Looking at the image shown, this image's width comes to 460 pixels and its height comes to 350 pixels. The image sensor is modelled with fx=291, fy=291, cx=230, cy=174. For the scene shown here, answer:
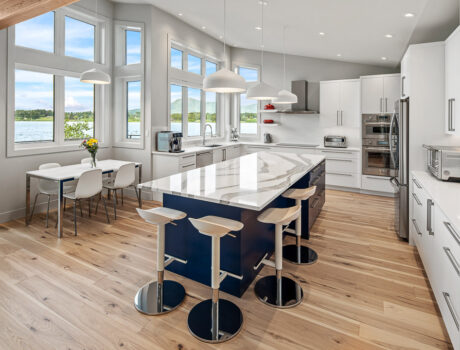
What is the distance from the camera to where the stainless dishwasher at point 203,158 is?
561 centimetres

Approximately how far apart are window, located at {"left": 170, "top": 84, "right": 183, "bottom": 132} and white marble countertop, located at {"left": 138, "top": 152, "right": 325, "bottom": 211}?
281 cm

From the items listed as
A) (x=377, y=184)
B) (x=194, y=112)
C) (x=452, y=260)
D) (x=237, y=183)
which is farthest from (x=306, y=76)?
(x=452, y=260)

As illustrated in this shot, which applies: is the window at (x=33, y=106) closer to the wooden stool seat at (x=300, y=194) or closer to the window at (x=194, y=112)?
the window at (x=194, y=112)

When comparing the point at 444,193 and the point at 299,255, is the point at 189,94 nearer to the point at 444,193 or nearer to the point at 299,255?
the point at 299,255

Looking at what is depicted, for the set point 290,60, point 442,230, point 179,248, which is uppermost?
point 290,60

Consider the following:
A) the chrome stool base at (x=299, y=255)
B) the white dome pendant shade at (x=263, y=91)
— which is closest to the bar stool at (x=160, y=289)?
A: the chrome stool base at (x=299, y=255)

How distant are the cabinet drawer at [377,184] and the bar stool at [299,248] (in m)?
3.14

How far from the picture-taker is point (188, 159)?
17.4 ft

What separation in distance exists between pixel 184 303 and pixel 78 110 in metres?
4.25

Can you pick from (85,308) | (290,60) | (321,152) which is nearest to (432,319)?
(85,308)

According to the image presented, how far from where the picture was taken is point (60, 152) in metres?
4.79

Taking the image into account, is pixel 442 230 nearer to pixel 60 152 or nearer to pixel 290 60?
pixel 60 152

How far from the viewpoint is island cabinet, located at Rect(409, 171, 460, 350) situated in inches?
66.4

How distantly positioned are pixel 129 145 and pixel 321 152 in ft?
12.7
